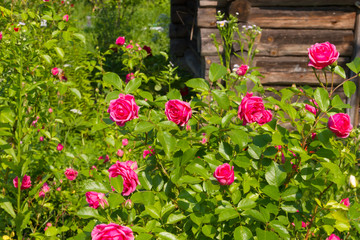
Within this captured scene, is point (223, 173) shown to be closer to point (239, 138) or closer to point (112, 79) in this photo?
point (239, 138)

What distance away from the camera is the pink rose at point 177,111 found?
156 centimetres

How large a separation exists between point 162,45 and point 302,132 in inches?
290

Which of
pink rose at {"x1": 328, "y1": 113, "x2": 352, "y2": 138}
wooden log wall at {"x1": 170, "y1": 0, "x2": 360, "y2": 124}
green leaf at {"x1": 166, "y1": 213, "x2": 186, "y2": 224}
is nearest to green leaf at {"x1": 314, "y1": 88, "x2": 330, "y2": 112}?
pink rose at {"x1": 328, "y1": 113, "x2": 352, "y2": 138}

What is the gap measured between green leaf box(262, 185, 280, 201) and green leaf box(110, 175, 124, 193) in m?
0.51

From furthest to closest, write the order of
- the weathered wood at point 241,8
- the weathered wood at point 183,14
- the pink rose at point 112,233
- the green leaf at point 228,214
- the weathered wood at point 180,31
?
the weathered wood at point 180,31, the weathered wood at point 183,14, the weathered wood at point 241,8, the green leaf at point 228,214, the pink rose at point 112,233

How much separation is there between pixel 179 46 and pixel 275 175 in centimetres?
520

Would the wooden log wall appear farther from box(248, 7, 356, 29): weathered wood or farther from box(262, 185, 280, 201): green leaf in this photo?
box(262, 185, 280, 201): green leaf

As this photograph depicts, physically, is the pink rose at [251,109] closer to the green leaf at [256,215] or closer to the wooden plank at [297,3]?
the green leaf at [256,215]

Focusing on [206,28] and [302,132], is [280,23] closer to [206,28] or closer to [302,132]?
[206,28]

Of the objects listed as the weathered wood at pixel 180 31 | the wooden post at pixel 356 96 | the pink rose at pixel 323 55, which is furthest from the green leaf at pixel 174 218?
the weathered wood at pixel 180 31

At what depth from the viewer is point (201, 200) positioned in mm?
1601

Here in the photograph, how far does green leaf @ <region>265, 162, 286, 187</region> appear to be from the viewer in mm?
1595

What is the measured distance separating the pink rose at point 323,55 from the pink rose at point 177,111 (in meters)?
0.53

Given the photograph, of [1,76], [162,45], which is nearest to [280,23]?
[1,76]
